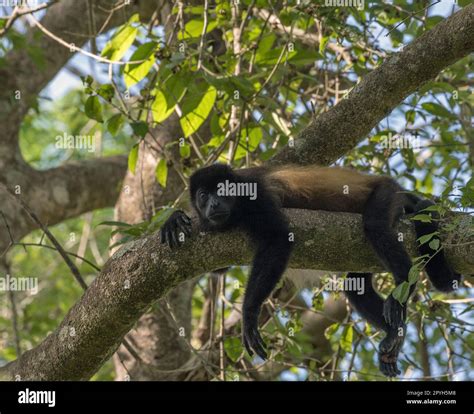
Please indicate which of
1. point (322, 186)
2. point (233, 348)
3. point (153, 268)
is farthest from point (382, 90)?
point (233, 348)

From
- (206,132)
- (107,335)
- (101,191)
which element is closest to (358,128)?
(107,335)

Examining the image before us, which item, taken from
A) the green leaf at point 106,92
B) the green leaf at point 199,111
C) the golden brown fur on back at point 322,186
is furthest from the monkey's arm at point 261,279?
the green leaf at point 106,92

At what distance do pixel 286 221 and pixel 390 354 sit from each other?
171 centimetres

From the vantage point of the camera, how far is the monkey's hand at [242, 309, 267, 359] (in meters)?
5.75

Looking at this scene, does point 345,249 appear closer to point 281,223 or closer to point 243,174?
point 281,223

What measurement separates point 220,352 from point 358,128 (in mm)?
2894

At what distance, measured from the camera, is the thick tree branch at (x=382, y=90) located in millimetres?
5473

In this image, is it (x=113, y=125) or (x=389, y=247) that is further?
(x=113, y=125)

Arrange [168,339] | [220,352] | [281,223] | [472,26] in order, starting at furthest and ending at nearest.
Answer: [168,339] → [220,352] → [281,223] → [472,26]

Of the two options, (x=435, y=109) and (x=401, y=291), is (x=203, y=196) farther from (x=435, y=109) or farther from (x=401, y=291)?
(x=401, y=291)

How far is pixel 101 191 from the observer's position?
11141mm

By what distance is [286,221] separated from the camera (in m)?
5.71

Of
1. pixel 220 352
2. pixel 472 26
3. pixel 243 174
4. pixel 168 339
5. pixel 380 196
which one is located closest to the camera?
pixel 472 26

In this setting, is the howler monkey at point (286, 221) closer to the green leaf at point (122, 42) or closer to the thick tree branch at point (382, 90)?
the thick tree branch at point (382, 90)
